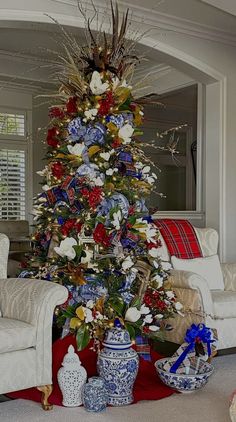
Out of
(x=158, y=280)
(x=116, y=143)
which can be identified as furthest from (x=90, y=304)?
(x=116, y=143)

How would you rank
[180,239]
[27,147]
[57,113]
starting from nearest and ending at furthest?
1. [57,113]
2. [180,239]
3. [27,147]

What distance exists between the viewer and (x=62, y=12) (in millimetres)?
4426

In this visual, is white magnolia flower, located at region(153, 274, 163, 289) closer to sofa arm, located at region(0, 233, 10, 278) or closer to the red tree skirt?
the red tree skirt

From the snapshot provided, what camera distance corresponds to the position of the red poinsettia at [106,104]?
12.0ft

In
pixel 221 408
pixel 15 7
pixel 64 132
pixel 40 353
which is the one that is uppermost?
pixel 15 7

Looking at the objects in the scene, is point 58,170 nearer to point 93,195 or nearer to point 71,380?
point 93,195

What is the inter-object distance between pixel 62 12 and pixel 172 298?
2493 millimetres

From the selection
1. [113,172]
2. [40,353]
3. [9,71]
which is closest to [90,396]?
[40,353]

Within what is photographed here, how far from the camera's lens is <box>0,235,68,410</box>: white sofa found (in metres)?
2.98

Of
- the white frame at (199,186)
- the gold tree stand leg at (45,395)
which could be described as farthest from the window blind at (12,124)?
the gold tree stand leg at (45,395)

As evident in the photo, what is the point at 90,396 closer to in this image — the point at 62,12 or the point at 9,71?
the point at 62,12

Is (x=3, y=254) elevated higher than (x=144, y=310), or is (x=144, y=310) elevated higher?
(x=3, y=254)

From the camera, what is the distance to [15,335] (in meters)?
3.01

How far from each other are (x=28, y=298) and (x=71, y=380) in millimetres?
546
